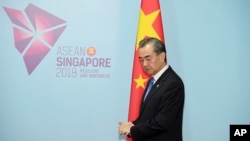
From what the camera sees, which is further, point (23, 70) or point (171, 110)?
point (23, 70)

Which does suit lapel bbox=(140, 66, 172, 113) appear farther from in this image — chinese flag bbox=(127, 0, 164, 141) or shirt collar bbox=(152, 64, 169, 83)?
chinese flag bbox=(127, 0, 164, 141)

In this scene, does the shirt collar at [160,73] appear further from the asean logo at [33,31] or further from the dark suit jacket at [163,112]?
the asean logo at [33,31]

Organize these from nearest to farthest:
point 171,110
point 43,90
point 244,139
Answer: point 171,110
point 244,139
point 43,90

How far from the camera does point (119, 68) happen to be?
114 inches

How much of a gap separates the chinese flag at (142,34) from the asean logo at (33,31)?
0.74 metres

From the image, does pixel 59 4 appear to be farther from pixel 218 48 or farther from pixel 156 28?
pixel 218 48

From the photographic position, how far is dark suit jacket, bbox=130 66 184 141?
5.84ft

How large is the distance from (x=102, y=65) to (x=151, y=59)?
1.07m

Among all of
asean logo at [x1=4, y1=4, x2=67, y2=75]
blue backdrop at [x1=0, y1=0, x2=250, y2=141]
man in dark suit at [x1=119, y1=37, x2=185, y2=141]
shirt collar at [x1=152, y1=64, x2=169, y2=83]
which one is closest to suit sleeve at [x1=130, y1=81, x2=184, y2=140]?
man in dark suit at [x1=119, y1=37, x2=185, y2=141]

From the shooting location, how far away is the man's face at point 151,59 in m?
1.89

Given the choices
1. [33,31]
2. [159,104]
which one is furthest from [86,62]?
[159,104]

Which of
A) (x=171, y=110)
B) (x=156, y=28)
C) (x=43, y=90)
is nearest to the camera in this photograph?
(x=171, y=110)

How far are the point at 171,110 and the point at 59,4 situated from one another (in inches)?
62.5

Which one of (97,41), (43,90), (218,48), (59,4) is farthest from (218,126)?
(59,4)
